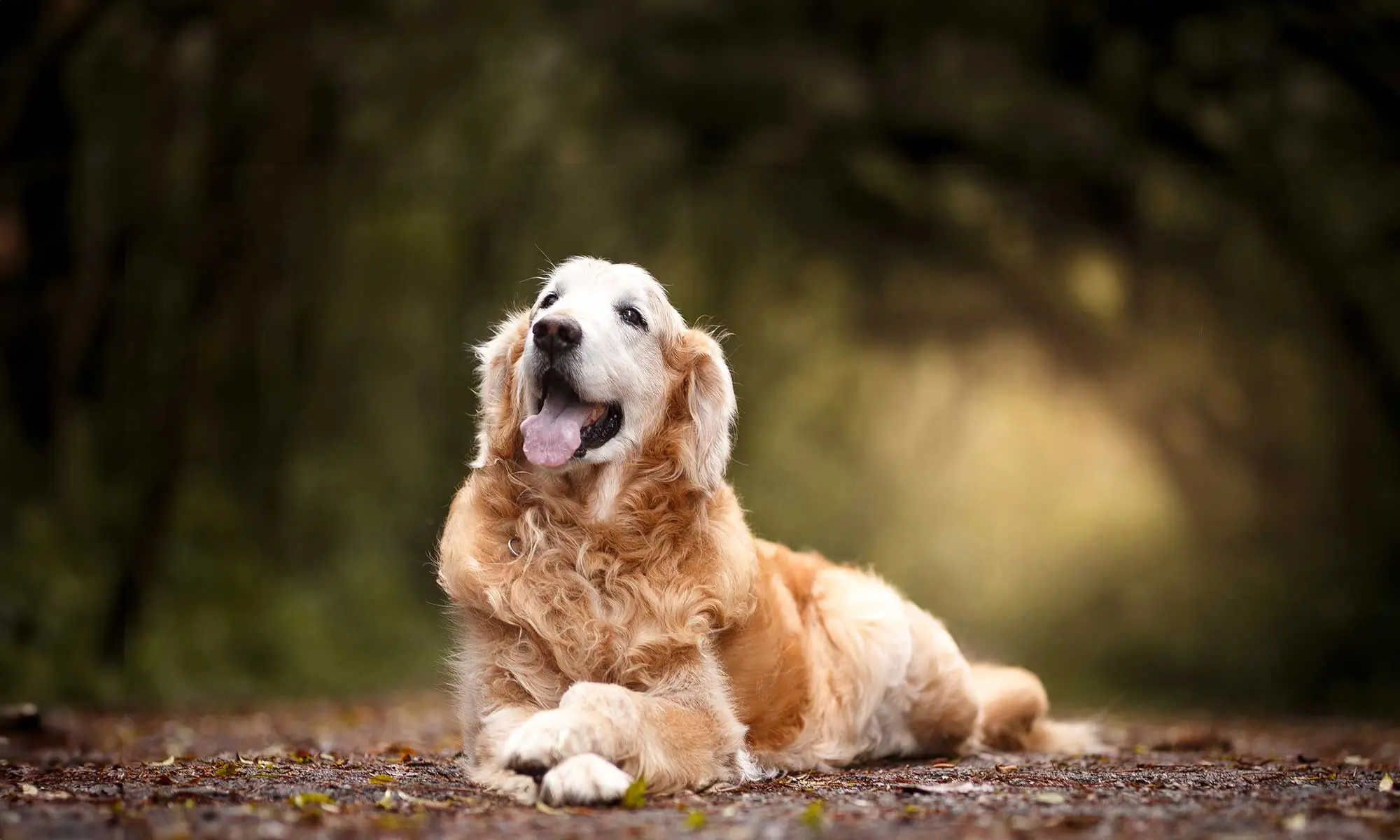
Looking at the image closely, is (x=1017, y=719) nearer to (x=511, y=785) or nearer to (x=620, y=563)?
(x=620, y=563)

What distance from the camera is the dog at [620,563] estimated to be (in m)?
5.67

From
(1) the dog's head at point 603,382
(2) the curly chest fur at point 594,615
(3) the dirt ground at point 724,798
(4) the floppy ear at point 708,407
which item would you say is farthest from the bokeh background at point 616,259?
(4) the floppy ear at point 708,407

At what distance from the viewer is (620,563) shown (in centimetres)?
583

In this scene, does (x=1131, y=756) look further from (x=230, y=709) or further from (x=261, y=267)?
(x=261, y=267)

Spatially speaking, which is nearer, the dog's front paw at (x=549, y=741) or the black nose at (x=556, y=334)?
the dog's front paw at (x=549, y=741)

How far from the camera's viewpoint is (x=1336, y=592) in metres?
16.6

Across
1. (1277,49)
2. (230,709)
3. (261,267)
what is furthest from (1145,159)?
(230,709)

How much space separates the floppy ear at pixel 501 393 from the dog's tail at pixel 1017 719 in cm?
283

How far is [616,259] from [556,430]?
13045mm

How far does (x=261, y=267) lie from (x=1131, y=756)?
11135mm

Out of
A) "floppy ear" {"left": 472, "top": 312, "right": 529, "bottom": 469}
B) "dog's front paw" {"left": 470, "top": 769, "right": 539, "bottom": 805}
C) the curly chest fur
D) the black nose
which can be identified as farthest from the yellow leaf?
the black nose

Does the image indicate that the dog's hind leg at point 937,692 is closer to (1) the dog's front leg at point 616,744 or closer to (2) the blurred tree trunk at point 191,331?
(1) the dog's front leg at point 616,744

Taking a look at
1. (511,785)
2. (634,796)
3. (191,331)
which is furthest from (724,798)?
(191,331)

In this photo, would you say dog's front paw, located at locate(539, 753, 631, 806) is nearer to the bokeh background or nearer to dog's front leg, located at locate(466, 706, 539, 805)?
dog's front leg, located at locate(466, 706, 539, 805)
